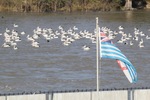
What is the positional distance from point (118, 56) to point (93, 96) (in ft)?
3.57

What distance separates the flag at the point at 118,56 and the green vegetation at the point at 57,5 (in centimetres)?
6252

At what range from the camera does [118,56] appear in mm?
12578

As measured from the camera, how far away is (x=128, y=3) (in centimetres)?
8338

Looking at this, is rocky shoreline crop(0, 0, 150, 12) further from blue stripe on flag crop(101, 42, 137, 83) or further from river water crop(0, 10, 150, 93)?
blue stripe on flag crop(101, 42, 137, 83)

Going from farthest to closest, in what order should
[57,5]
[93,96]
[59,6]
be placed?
[57,5] → [59,6] → [93,96]

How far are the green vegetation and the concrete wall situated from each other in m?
62.3

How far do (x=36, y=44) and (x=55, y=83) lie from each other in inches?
506

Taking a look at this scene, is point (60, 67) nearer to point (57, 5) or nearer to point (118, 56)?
point (118, 56)

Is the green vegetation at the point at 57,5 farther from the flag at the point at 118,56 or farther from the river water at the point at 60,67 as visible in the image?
the flag at the point at 118,56

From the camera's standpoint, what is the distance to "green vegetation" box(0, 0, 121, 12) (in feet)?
247

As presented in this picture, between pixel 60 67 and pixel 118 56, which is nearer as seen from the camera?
pixel 118 56

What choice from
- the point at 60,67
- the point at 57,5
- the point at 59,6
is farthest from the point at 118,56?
the point at 57,5

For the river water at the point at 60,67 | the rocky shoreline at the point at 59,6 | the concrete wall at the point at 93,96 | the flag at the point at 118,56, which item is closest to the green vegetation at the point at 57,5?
the rocky shoreline at the point at 59,6

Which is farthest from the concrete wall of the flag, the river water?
the river water
